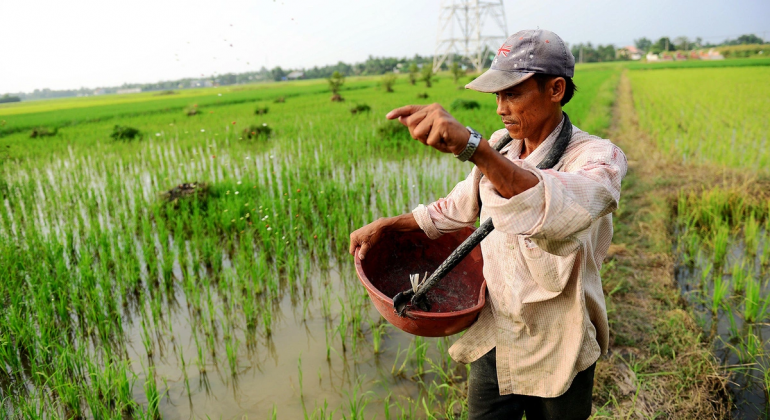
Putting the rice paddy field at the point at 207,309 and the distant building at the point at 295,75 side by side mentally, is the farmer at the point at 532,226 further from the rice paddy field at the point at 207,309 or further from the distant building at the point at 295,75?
the distant building at the point at 295,75

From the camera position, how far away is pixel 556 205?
0.77 metres

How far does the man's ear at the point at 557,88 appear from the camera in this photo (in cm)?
103

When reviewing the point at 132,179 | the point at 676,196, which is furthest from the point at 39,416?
the point at 676,196

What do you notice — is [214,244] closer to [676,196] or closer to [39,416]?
[39,416]

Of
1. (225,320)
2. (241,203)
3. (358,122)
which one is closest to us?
(225,320)

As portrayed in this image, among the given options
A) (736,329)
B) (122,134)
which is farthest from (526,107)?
(122,134)

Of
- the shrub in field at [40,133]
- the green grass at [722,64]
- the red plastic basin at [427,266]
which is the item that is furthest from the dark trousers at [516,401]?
the green grass at [722,64]

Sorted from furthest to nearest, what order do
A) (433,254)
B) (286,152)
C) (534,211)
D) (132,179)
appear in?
(286,152) → (132,179) → (433,254) → (534,211)

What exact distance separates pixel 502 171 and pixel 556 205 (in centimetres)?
11

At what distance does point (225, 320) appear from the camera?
2.75m

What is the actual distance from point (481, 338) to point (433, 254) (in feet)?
1.66

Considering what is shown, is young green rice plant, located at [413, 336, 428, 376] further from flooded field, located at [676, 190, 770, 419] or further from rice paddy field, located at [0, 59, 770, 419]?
flooded field, located at [676, 190, 770, 419]

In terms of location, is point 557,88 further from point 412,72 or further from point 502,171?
point 412,72

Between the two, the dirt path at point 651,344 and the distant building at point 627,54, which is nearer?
the dirt path at point 651,344
